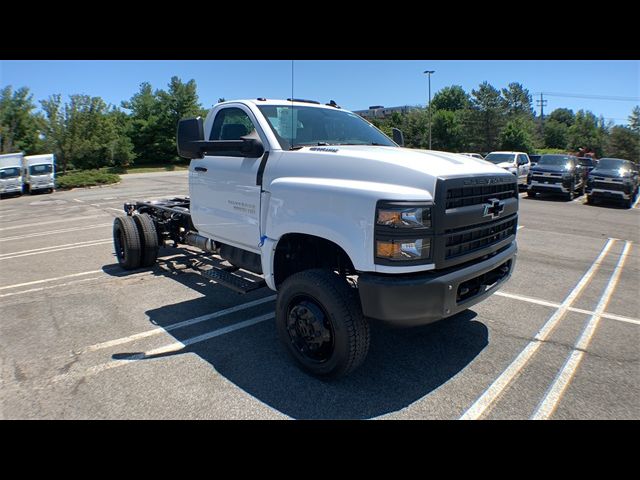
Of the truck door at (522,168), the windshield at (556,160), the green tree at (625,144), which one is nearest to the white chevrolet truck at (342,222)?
the windshield at (556,160)

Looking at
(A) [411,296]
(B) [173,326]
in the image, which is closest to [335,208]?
(A) [411,296]

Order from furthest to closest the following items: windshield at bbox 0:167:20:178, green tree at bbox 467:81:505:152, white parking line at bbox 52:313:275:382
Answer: green tree at bbox 467:81:505:152 → windshield at bbox 0:167:20:178 → white parking line at bbox 52:313:275:382

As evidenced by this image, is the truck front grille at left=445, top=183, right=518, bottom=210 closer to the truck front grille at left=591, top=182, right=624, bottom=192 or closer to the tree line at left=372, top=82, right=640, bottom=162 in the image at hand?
the truck front grille at left=591, top=182, right=624, bottom=192

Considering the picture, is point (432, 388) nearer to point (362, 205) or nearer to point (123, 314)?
point (362, 205)

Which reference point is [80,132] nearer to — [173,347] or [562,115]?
[173,347]

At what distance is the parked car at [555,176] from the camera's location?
1772cm

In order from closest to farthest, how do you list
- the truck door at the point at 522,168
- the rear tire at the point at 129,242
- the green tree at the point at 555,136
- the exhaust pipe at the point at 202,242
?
1. the exhaust pipe at the point at 202,242
2. the rear tire at the point at 129,242
3. the truck door at the point at 522,168
4. the green tree at the point at 555,136

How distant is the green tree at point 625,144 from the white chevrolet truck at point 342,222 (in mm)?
53541

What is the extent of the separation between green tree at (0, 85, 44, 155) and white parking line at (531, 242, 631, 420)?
46.0 m

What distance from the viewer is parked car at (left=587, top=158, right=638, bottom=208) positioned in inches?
653

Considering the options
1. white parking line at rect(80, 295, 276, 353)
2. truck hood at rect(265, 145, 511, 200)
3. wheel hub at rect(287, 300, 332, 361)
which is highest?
truck hood at rect(265, 145, 511, 200)

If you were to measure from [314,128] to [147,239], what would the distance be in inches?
141

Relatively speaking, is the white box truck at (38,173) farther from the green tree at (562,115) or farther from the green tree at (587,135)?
the green tree at (562,115)

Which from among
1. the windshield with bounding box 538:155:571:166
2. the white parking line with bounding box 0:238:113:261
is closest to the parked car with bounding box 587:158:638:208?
the windshield with bounding box 538:155:571:166
